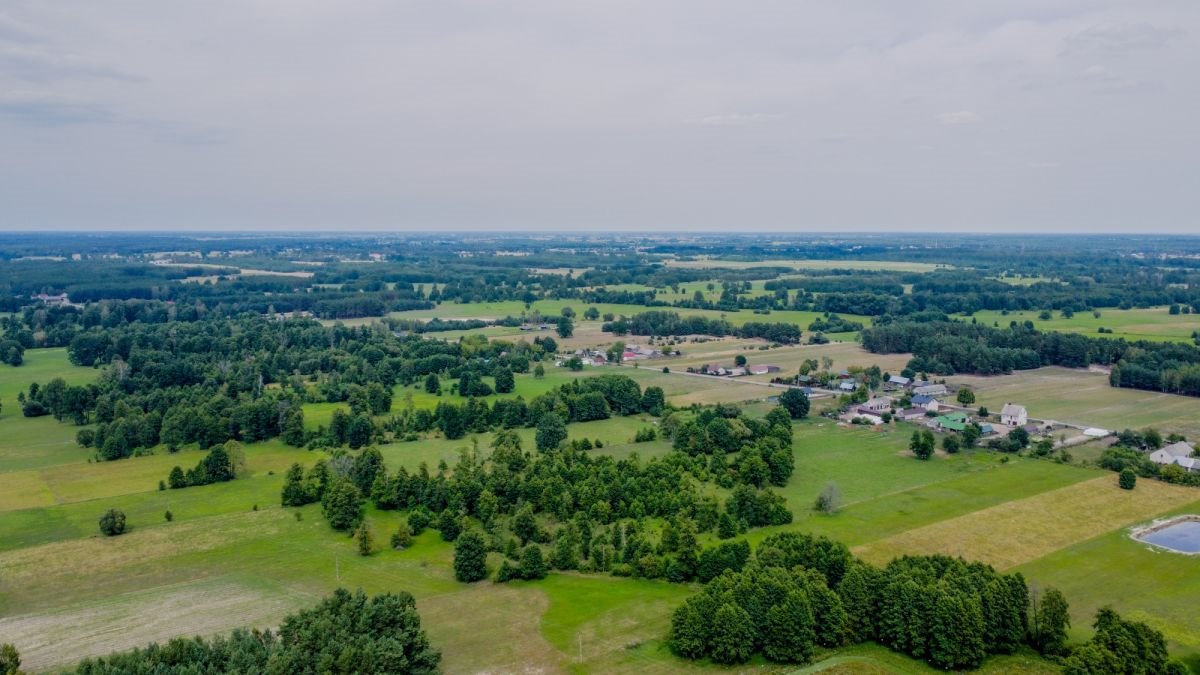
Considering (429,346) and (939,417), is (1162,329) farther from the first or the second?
(429,346)

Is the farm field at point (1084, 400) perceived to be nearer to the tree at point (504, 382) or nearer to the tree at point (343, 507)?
the tree at point (504, 382)

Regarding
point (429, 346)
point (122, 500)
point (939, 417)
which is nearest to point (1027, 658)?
point (939, 417)

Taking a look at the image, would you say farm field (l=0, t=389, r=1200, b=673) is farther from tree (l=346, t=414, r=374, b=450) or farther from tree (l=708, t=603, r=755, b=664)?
tree (l=346, t=414, r=374, b=450)

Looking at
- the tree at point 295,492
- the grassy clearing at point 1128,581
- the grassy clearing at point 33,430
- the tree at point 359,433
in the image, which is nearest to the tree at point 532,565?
the tree at point 295,492

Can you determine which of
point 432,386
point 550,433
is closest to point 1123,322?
point 550,433

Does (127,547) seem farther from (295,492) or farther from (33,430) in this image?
(33,430)
